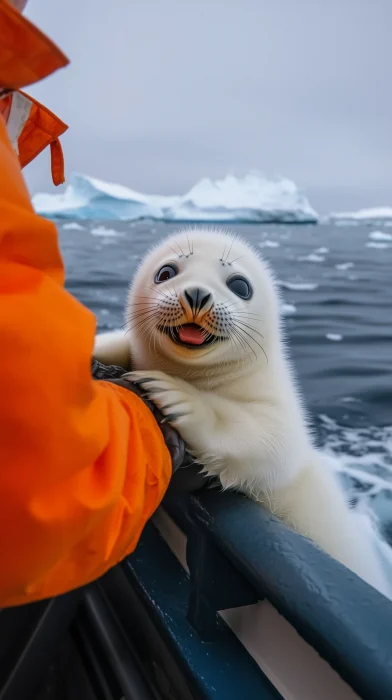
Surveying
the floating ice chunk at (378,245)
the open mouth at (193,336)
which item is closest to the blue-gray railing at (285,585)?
the open mouth at (193,336)

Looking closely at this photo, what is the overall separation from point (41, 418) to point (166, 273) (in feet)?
2.20

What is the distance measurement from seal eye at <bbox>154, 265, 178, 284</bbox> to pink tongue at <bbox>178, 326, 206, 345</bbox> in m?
0.16

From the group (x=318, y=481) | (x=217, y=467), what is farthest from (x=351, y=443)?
(x=217, y=467)

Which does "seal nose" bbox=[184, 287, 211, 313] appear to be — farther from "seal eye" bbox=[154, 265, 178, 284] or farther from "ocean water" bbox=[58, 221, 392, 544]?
"ocean water" bbox=[58, 221, 392, 544]

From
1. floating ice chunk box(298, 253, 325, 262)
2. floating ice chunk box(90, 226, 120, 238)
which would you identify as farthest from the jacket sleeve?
floating ice chunk box(90, 226, 120, 238)

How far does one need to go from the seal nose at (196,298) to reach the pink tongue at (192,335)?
41 mm

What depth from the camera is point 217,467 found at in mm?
949

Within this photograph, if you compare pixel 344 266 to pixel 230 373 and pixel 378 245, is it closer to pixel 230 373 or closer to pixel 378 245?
pixel 378 245

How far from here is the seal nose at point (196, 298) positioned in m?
0.96

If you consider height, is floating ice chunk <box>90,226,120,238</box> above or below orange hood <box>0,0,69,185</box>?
below

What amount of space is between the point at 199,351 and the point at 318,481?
460 mm

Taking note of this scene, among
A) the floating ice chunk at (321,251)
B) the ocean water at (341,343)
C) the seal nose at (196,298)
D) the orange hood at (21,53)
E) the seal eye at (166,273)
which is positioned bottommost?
the ocean water at (341,343)

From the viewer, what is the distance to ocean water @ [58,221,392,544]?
236cm

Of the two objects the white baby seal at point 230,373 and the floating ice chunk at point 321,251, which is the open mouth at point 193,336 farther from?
the floating ice chunk at point 321,251
